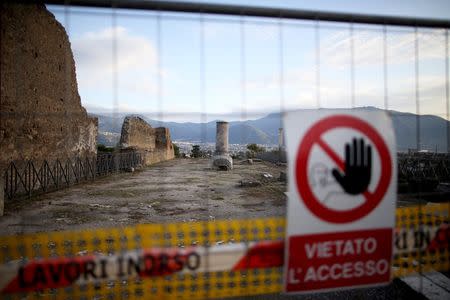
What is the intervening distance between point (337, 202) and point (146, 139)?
27.3 meters

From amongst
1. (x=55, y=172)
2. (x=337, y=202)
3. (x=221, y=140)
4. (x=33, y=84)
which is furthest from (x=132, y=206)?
(x=221, y=140)

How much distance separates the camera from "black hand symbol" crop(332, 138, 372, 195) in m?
2.02

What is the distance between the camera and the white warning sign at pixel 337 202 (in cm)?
199

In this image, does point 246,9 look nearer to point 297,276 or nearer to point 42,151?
point 297,276

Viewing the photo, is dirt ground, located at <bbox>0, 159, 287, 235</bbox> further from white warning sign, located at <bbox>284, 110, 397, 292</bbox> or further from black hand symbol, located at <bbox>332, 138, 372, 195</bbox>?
black hand symbol, located at <bbox>332, 138, 372, 195</bbox>

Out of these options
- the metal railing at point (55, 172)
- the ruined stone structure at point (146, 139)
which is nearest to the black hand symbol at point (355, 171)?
the metal railing at point (55, 172)

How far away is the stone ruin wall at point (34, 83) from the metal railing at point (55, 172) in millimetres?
424

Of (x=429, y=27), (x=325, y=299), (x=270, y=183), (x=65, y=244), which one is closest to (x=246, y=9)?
(x=429, y=27)

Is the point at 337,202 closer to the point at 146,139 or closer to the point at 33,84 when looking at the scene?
the point at 33,84

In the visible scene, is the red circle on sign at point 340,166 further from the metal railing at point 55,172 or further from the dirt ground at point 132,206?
the metal railing at point 55,172

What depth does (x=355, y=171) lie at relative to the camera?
2039 mm

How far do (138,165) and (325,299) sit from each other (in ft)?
60.7

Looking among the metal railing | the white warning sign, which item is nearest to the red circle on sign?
the white warning sign

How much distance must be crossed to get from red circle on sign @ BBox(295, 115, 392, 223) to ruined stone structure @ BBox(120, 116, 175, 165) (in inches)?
807
